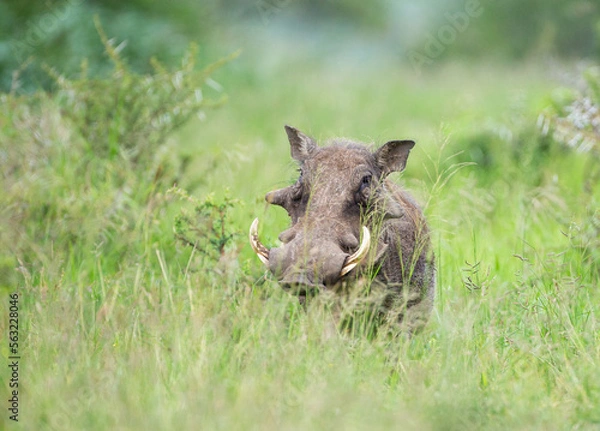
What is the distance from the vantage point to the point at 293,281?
11.0 ft

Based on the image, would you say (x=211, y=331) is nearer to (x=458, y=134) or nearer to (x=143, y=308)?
(x=143, y=308)

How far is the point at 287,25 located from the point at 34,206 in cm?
1946

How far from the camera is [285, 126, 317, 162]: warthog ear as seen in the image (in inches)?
165

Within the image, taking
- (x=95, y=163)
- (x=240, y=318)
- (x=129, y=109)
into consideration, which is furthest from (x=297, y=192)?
(x=129, y=109)

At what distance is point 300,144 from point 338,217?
625 mm

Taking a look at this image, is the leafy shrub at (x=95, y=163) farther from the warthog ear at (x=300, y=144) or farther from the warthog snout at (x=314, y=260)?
the warthog snout at (x=314, y=260)

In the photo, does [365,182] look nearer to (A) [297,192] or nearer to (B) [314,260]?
(A) [297,192]

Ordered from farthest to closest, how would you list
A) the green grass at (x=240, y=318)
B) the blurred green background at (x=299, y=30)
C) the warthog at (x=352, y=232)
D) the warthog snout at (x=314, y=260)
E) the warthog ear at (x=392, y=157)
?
the blurred green background at (x=299, y=30), the warthog ear at (x=392, y=157), the warthog at (x=352, y=232), the warthog snout at (x=314, y=260), the green grass at (x=240, y=318)

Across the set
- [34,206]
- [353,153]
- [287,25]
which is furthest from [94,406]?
[287,25]

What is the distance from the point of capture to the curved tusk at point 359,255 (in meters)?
3.49

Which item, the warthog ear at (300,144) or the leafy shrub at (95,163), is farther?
the leafy shrub at (95,163)

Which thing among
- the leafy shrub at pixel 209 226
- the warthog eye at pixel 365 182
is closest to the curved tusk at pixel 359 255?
the warthog eye at pixel 365 182

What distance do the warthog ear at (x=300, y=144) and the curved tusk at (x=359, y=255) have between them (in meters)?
0.71

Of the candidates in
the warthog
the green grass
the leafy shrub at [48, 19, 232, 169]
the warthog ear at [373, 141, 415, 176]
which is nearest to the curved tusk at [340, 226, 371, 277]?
the warthog
